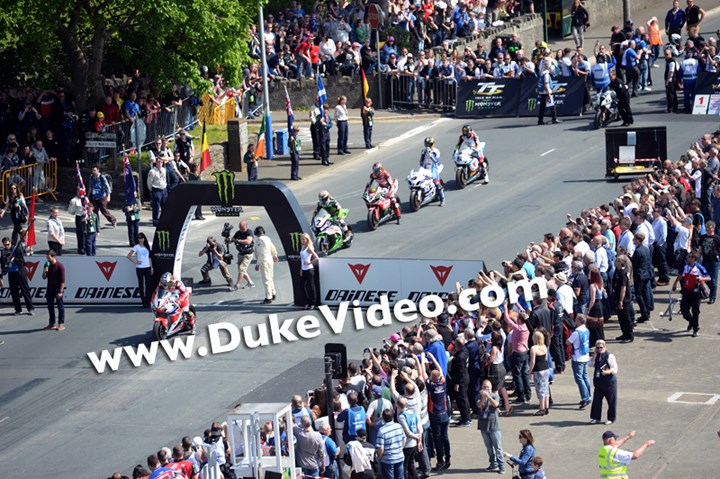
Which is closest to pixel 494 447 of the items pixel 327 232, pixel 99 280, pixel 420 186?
pixel 327 232

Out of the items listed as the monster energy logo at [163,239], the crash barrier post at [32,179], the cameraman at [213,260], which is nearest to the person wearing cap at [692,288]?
the cameraman at [213,260]

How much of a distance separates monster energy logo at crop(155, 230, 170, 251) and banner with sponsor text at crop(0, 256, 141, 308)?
0.74 m

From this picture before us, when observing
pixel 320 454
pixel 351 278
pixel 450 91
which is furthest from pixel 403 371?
pixel 450 91

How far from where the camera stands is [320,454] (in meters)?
18.8

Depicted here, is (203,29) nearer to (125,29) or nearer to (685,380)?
(125,29)

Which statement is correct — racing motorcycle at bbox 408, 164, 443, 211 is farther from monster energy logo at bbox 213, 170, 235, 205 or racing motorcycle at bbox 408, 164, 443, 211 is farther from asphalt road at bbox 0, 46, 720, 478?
monster energy logo at bbox 213, 170, 235, 205

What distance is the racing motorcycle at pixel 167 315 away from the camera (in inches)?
1042

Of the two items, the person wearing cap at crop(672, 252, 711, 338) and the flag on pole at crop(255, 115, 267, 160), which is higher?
the flag on pole at crop(255, 115, 267, 160)

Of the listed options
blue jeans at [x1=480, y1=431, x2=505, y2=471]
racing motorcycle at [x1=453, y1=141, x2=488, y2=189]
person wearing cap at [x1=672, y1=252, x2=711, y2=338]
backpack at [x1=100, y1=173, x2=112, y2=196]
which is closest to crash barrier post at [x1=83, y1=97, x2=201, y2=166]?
backpack at [x1=100, y1=173, x2=112, y2=196]

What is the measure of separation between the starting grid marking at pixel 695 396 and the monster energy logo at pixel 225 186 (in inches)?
409

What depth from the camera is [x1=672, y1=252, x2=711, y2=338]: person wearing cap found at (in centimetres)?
2448

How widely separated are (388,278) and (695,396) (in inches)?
289

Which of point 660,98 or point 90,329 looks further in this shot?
point 660,98

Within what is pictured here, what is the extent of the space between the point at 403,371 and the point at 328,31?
28.4 meters
